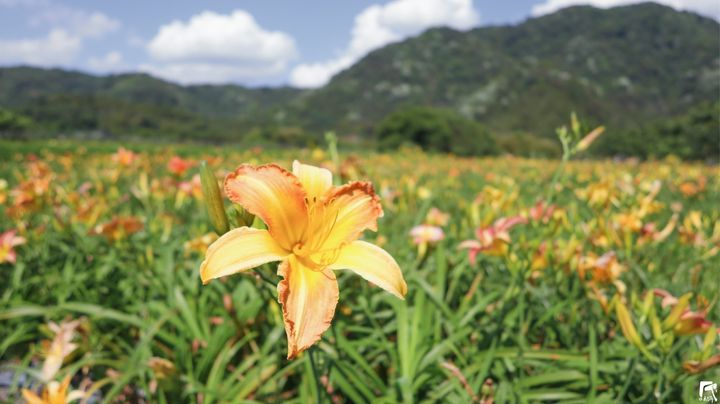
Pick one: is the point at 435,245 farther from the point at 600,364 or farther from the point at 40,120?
the point at 40,120

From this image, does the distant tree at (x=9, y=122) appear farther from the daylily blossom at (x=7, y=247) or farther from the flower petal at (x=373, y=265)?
the flower petal at (x=373, y=265)

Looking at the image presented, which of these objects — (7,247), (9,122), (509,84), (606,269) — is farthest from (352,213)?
(509,84)

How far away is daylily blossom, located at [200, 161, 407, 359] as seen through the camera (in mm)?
642

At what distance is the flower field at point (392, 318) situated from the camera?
126 centimetres

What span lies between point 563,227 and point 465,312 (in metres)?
0.61

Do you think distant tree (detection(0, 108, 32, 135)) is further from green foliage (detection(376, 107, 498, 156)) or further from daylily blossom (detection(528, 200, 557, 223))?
daylily blossom (detection(528, 200, 557, 223))

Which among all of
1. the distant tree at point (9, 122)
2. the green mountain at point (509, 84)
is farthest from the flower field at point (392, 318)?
the green mountain at point (509, 84)

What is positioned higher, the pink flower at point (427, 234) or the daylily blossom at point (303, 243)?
the daylily blossom at point (303, 243)

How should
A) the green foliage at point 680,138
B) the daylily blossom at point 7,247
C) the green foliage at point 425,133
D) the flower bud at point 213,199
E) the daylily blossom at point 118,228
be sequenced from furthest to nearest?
the green foliage at point 425,133 → the green foliage at point 680,138 → the daylily blossom at point 118,228 → the daylily blossom at point 7,247 → the flower bud at point 213,199

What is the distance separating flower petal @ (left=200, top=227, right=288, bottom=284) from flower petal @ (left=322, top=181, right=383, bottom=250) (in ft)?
0.38

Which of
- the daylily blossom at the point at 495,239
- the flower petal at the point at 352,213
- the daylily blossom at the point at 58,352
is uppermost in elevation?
the flower petal at the point at 352,213

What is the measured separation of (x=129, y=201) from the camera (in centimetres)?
355

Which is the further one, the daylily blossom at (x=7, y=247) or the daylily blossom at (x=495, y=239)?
the daylily blossom at (x=7, y=247)

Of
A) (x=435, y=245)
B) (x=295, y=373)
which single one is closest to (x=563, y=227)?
(x=435, y=245)
